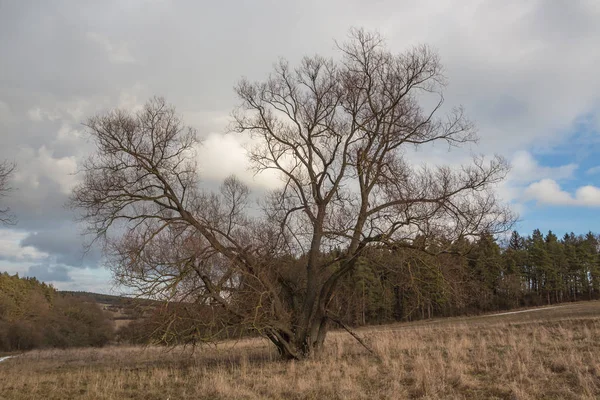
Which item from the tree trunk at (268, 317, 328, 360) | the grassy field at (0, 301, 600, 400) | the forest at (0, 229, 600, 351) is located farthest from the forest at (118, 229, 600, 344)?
the grassy field at (0, 301, 600, 400)

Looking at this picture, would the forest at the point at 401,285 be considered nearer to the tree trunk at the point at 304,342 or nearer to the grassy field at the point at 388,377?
the tree trunk at the point at 304,342

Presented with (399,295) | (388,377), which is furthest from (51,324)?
(388,377)

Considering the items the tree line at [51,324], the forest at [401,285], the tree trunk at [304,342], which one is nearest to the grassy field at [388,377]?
the tree trunk at [304,342]

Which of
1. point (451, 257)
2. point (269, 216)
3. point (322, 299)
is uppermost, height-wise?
point (269, 216)

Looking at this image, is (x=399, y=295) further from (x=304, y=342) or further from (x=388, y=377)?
(x=388, y=377)

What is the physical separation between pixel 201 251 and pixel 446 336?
10.2 meters

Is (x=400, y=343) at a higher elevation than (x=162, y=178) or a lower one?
lower

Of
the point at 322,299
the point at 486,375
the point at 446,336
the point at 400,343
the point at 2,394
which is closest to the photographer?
the point at 486,375

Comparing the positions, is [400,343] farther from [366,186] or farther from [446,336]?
[366,186]

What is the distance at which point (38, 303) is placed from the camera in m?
63.8

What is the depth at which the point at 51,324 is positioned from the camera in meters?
56.9

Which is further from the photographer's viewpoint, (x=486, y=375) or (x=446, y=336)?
(x=446, y=336)

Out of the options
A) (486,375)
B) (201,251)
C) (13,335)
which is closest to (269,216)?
(201,251)

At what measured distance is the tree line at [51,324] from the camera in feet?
177
